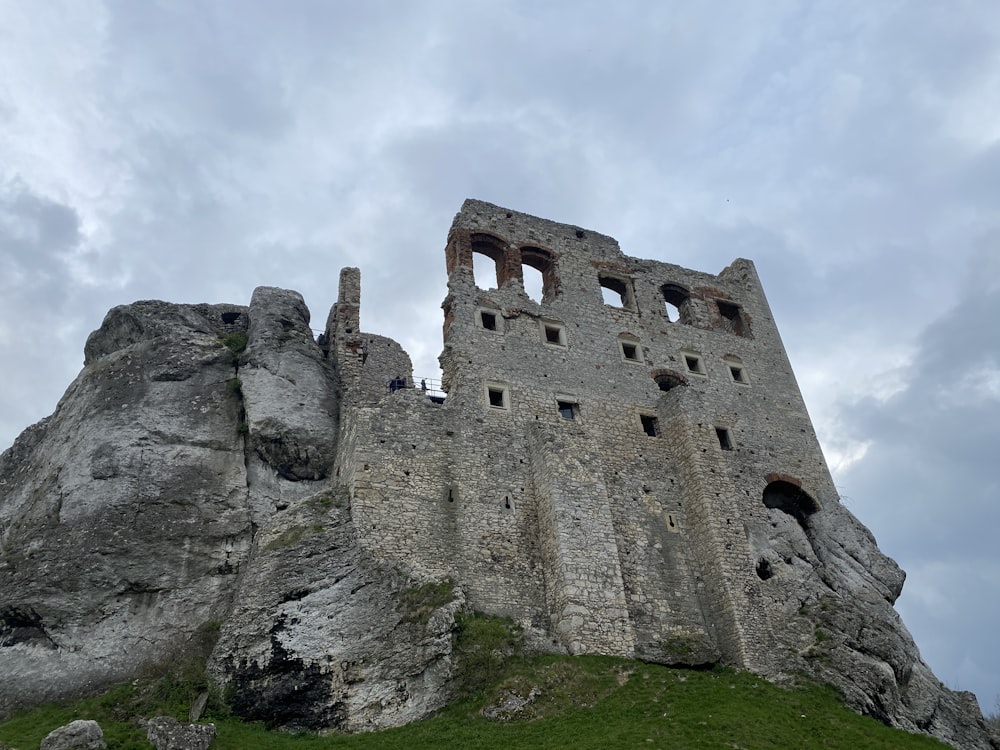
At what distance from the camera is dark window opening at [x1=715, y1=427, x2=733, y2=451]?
31641 mm

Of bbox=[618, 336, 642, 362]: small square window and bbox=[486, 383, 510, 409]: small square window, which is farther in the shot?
bbox=[618, 336, 642, 362]: small square window

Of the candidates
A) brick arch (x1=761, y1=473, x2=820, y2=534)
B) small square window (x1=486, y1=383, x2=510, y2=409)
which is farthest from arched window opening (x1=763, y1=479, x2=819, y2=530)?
small square window (x1=486, y1=383, x2=510, y2=409)

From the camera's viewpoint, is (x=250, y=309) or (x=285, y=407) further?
(x=250, y=309)

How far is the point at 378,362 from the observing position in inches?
1256

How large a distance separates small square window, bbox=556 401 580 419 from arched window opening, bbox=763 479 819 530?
323 inches

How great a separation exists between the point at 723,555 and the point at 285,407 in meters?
15.2

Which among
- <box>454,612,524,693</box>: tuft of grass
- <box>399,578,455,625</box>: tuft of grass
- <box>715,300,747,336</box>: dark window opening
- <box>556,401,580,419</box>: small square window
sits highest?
<box>715,300,747,336</box>: dark window opening

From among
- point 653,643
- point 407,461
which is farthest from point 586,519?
point 407,461

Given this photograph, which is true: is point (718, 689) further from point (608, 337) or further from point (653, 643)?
point (608, 337)

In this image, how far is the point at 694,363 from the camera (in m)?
34.5

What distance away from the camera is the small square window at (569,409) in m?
29.9

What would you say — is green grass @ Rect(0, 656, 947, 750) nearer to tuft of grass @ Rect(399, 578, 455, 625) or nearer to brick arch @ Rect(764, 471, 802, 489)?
tuft of grass @ Rect(399, 578, 455, 625)

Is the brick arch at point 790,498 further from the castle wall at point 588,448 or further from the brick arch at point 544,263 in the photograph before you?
A: the brick arch at point 544,263

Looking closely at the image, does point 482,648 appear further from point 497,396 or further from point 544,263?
point 544,263
